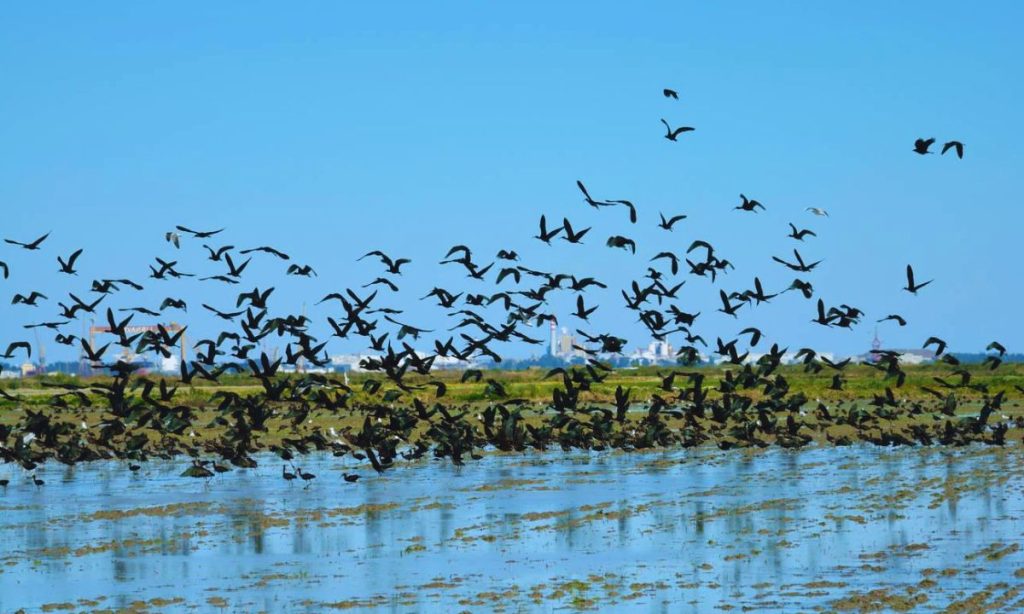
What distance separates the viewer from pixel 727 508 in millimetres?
27219

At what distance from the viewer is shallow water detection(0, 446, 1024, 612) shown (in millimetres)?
18109

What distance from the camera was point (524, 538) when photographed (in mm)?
23438

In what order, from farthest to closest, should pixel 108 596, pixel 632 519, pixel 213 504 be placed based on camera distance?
pixel 213 504
pixel 632 519
pixel 108 596

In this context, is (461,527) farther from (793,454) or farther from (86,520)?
(793,454)

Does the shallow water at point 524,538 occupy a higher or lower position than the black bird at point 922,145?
lower

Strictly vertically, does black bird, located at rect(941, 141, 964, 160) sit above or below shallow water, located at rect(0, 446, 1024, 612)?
above

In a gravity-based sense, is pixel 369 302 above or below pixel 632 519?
above

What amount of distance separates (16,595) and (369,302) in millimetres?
8986

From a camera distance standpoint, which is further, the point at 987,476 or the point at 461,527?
the point at 987,476

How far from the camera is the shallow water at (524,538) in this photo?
18.1 meters

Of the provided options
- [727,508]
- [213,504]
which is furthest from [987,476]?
[213,504]

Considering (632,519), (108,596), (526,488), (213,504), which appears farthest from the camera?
(526,488)

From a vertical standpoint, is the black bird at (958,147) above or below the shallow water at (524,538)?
above

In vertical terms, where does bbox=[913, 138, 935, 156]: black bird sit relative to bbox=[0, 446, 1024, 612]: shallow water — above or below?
above
